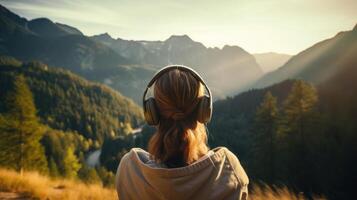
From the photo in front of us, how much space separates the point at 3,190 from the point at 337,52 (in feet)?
522

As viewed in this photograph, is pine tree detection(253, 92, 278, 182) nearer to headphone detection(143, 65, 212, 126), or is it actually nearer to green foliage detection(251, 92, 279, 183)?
green foliage detection(251, 92, 279, 183)

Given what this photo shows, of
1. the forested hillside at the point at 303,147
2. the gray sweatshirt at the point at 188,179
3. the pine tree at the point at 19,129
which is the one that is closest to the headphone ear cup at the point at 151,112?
the gray sweatshirt at the point at 188,179

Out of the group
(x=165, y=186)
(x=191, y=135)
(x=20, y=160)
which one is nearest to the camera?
(x=165, y=186)

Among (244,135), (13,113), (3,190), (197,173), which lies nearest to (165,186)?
(197,173)

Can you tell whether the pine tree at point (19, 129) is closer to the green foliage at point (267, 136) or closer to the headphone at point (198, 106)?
the green foliage at point (267, 136)

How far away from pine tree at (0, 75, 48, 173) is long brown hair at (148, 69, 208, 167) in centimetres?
2154

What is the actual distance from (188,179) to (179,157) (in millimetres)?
195

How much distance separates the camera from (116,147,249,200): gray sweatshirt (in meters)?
1.59

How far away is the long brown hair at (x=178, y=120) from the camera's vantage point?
1.71 metres

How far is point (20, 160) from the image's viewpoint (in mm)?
22266

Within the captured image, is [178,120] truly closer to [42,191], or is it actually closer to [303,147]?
[42,191]

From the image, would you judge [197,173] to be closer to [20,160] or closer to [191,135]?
[191,135]

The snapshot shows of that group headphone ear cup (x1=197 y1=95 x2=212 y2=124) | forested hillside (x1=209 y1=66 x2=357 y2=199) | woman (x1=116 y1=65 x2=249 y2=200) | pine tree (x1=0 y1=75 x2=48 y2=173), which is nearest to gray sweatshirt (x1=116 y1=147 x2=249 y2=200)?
woman (x1=116 y1=65 x2=249 y2=200)

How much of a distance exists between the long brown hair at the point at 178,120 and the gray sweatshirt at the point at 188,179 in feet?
0.31
